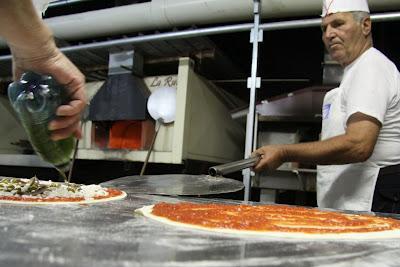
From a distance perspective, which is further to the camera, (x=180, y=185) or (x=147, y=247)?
(x=180, y=185)

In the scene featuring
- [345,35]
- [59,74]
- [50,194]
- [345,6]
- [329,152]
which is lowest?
[50,194]

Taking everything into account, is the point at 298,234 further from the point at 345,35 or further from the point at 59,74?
the point at 345,35

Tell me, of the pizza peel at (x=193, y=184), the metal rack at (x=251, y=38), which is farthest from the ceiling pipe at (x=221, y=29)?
the pizza peel at (x=193, y=184)

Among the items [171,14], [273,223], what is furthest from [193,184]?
[171,14]

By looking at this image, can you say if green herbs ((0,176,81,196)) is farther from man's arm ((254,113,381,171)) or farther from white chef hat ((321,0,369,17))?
white chef hat ((321,0,369,17))

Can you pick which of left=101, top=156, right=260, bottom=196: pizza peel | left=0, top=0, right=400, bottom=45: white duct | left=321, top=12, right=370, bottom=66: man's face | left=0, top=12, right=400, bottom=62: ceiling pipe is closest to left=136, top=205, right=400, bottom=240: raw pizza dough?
left=101, top=156, right=260, bottom=196: pizza peel

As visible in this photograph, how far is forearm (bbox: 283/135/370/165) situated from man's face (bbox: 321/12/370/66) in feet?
1.48

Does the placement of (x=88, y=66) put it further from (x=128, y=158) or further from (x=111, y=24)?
(x=128, y=158)

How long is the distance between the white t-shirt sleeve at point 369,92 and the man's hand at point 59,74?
97cm

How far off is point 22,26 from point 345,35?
128 cm

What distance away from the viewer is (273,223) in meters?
0.95

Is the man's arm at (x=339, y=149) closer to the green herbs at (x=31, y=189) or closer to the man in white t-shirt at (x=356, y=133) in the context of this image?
the man in white t-shirt at (x=356, y=133)

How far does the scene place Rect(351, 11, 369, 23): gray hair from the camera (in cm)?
170

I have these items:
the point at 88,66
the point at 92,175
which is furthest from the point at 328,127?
the point at 92,175
